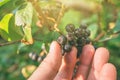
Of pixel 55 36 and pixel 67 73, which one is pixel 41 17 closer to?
pixel 55 36

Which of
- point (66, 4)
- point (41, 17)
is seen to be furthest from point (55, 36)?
point (66, 4)

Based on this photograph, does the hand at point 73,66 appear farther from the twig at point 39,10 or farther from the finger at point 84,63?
the twig at point 39,10

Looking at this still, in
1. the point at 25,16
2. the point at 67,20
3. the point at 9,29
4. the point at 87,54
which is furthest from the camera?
the point at 67,20

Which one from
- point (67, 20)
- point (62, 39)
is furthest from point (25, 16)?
point (67, 20)

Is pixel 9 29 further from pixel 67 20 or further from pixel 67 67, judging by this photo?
pixel 67 20

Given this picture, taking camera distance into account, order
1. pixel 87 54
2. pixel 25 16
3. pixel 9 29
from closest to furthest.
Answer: pixel 25 16
pixel 9 29
pixel 87 54

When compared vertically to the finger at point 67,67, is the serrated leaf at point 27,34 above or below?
above

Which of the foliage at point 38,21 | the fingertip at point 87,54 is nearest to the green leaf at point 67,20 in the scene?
the foliage at point 38,21

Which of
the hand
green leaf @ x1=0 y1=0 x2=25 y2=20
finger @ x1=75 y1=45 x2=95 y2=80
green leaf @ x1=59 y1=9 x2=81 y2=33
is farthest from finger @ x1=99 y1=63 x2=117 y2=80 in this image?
green leaf @ x1=0 y1=0 x2=25 y2=20
